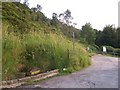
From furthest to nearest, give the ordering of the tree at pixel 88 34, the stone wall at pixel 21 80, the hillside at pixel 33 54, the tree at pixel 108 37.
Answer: the tree at pixel 108 37 < the tree at pixel 88 34 < the hillside at pixel 33 54 < the stone wall at pixel 21 80

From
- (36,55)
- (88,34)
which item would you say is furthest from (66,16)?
(36,55)

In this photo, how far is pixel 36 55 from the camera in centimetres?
1284

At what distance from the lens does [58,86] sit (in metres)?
9.77

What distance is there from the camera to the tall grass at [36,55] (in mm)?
10875

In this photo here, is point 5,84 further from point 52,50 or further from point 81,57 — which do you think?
point 81,57

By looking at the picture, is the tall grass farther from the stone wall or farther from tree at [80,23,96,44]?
tree at [80,23,96,44]

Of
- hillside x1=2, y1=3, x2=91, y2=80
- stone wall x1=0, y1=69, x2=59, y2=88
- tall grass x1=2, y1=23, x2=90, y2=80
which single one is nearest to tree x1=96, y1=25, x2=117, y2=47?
hillside x1=2, y1=3, x2=91, y2=80

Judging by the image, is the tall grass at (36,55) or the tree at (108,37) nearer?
the tall grass at (36,55)

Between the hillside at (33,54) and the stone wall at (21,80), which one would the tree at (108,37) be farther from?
the stone wall at (21,80)

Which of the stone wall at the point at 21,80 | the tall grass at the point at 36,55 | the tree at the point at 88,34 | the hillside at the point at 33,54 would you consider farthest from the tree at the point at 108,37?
the stone wall at the point at 21,80

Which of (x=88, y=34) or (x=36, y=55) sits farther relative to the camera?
(x=88, y=34)

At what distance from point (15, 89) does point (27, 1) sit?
93.6ft

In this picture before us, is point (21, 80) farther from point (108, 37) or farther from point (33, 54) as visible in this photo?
point (108, 37)

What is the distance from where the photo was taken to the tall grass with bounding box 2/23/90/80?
10.9 m
